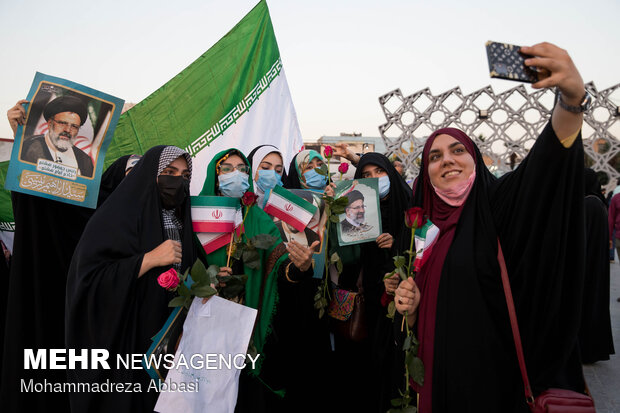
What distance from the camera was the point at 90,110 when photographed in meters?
2.38

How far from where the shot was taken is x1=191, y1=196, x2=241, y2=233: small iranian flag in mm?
2326

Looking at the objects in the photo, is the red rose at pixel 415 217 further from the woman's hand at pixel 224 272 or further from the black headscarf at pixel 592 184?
the black headscarf at pixel 592 184

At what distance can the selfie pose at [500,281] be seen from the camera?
1.53 m

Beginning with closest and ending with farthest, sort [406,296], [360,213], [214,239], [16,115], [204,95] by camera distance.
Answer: [406,296] → [16,115] → [214,239] → [360,213] → [204,95]

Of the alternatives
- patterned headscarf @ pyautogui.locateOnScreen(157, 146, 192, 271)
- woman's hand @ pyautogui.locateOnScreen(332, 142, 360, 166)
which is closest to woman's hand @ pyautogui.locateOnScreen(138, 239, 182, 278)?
patterned headscarf @ pyautogui.locateOnScreen(157, 146, 192, 271)

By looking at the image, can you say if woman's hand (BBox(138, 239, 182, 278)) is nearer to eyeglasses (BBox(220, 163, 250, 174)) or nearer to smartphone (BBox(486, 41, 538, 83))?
eyeglasses (BBox(220, 163, 250, 174))

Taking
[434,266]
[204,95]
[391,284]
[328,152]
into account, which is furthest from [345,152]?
[434,266]

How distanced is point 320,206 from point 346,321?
2.80 ft

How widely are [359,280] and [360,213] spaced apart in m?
0.67

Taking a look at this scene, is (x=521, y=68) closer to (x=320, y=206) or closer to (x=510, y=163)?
(x=320, y=206)

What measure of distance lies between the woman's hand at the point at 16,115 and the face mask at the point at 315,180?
7.14 feet

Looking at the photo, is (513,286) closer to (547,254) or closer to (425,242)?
(547,254)

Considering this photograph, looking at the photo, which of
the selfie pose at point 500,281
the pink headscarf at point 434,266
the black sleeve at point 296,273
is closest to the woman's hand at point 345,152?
the black sleeve at point 296,273

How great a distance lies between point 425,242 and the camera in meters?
1.89
